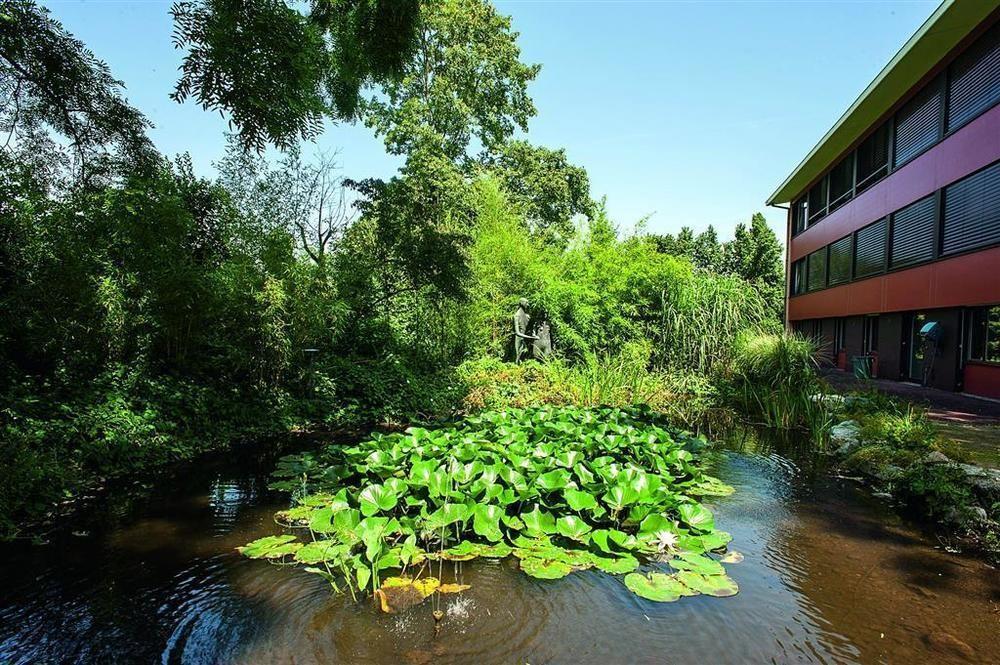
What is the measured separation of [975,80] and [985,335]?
4727 millimetres

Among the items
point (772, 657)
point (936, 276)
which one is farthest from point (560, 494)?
point (936, 276)

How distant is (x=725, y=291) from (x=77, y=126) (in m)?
9.27

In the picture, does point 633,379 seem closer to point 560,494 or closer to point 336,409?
point 336,409

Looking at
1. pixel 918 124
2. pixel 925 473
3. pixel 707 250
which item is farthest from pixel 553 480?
pixel 707 250

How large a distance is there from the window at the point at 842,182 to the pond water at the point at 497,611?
50.7ft

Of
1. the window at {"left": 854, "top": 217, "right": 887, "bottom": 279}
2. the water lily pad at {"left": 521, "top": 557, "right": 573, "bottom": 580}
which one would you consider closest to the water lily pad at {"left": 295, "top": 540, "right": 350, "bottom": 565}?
the water lily pad at {"left": 521, "top": 557, "right": 573, "bottom": 580}

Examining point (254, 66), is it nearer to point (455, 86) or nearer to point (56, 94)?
point (56, 94)

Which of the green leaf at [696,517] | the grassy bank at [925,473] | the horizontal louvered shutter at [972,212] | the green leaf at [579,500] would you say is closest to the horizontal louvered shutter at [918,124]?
the horizontal louvered shutter at [972,212]

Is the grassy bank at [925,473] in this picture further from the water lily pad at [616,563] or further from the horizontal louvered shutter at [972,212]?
the horizontal louvered shutter at [972,212]

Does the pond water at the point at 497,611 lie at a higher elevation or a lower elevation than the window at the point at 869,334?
lower

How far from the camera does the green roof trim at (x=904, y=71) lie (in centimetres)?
931

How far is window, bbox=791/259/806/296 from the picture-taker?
19625mm

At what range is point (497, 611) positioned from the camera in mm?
2627

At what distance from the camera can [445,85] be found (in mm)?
17141
